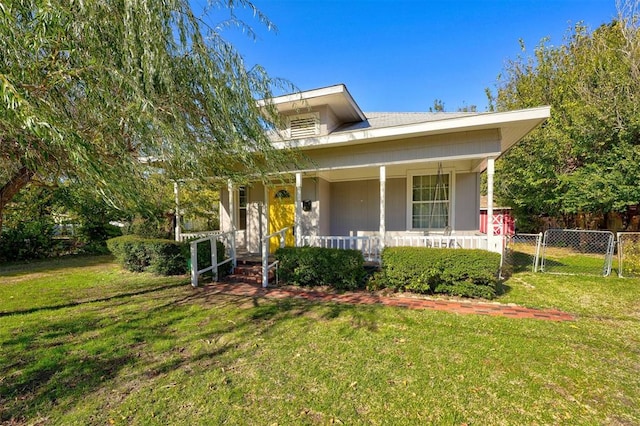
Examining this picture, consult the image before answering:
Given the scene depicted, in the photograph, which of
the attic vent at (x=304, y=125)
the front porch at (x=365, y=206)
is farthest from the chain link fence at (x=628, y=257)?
the attic vent at (x=304, y=125)

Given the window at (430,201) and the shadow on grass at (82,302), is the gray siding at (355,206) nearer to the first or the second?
the window at (430,201)

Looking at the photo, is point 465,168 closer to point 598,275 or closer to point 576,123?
point 598,275

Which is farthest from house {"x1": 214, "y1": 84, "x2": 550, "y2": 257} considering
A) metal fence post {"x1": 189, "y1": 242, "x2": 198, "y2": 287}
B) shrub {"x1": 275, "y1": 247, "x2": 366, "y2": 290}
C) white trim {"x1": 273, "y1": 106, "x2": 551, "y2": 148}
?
metal fence post {"x1": 189, "y1": 242, "x2": 198, "y2": 287}

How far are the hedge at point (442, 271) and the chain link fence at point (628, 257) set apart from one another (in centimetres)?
383

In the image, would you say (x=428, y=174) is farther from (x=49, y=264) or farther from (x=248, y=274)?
(x=49, y=264)

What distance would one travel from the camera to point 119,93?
9.68 ft

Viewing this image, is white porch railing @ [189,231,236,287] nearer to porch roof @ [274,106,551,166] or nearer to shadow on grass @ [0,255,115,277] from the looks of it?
porch roof @ [274,106,551,166]

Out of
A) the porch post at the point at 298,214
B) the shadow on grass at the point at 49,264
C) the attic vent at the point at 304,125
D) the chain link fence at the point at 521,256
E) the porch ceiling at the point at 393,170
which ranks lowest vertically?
the shadow on grass at the point at 49,264

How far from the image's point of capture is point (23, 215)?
1037 cm

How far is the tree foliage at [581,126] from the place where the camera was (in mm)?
9031

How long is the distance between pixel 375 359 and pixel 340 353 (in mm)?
403

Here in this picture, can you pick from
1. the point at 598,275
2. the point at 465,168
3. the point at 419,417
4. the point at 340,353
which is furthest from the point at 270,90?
the point at 598,275

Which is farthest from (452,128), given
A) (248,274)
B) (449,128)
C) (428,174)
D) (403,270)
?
(248,274)

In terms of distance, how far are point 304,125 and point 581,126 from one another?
10.3 m
